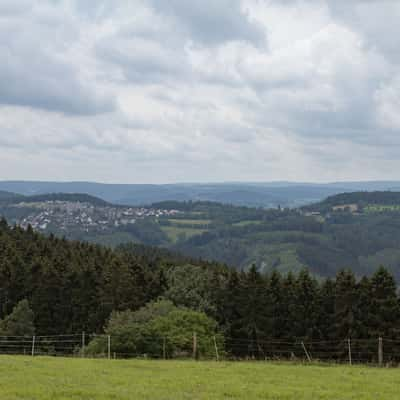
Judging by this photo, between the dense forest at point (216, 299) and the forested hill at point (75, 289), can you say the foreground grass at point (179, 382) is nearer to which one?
the dense forest at point (216, 299)

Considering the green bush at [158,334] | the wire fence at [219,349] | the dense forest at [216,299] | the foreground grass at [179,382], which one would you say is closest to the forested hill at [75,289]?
the dense forest at [216,299]

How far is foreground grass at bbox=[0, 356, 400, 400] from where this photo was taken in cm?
2025

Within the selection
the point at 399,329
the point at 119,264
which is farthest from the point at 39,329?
the point at 399,329

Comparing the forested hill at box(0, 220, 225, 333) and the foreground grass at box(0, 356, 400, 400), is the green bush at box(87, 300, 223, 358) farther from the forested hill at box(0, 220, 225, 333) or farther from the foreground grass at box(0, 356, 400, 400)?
the foreground grass at box(0, 356, 400, 400)

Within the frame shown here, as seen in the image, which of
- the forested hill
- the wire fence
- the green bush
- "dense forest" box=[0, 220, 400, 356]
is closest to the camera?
the wire fence

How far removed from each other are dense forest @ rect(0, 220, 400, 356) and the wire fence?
40.5 inches

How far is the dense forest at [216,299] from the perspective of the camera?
191 feet

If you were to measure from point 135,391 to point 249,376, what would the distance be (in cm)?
772

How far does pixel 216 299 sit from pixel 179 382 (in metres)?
40.9

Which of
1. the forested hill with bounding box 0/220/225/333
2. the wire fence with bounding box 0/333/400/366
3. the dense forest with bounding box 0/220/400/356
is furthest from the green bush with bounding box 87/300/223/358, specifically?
the forested hill with bounding box 0/220/225/333

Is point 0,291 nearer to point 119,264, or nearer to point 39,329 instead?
point 39,329

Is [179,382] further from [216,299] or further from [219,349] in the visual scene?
[216,299]

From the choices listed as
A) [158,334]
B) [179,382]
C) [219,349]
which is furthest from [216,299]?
[179,382]

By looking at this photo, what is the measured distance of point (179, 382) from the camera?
78.5 feet
